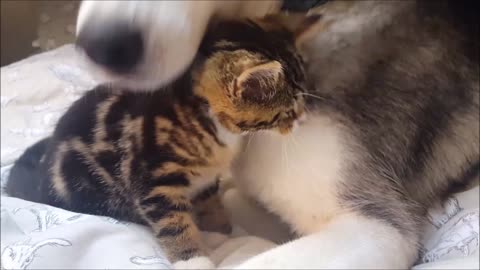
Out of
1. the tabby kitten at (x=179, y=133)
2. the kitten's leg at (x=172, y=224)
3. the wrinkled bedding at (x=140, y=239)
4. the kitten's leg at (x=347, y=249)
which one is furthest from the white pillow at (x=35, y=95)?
the kitten's leg at (x=347, y=249)

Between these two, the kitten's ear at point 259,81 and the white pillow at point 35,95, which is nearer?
the kitten's ear at point 259,81

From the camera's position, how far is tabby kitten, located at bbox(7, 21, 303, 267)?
3.12ft

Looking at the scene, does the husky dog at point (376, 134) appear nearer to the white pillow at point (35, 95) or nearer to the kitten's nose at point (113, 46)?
the kitten's nose at point (113, 46)

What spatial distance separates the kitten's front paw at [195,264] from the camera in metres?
0.97

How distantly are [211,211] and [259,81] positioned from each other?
26 centimetres

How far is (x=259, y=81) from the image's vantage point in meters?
0.94

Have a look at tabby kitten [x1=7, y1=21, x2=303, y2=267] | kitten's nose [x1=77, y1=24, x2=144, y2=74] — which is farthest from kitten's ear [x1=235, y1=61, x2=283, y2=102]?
kitten's nose [x1=77, y1=24, x2=144, y2=74]

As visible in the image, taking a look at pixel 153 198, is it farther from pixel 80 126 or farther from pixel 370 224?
pixel 370 224

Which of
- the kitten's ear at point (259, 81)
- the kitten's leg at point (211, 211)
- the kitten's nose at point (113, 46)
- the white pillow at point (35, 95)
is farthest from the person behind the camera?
the white pillow at point (35, 95)

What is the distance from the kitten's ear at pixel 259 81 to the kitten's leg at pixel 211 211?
0.20 metres

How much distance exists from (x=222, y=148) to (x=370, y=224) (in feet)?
0.77

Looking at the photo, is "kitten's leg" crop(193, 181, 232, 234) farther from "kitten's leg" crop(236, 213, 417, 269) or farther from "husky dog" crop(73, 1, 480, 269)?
"kitten's leg" crop(236, 213, 417, 269)

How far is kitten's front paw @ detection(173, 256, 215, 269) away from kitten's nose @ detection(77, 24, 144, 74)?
299mm

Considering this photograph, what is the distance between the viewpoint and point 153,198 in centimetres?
100
